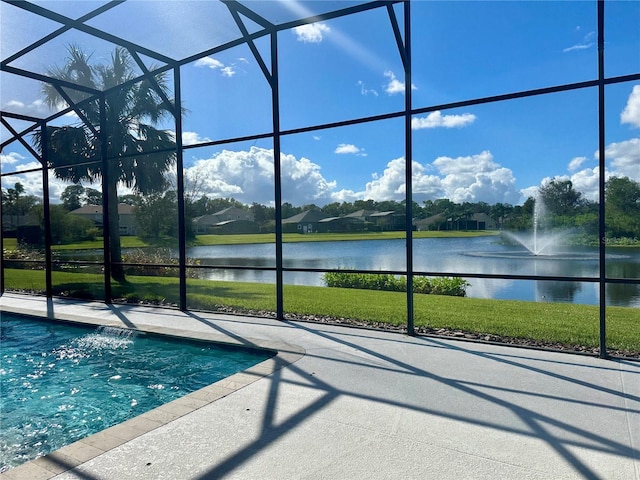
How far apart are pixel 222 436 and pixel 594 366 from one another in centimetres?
326

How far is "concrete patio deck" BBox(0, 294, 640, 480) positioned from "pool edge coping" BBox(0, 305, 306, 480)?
39mm

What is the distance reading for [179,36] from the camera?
18.7ft

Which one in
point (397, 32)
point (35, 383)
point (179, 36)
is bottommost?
point (35, 383)

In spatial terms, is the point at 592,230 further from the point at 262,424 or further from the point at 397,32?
the point at 262,424

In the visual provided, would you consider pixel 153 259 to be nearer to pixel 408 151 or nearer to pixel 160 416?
pixel 408 151

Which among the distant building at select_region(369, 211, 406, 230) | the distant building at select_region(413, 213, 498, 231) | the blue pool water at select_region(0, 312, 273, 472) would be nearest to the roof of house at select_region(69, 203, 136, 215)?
the blue pool water at select_region(0, 312, 273, 472)

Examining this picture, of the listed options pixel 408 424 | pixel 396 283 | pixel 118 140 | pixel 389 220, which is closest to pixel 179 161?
pixel 389 220

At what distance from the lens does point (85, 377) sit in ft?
14.5

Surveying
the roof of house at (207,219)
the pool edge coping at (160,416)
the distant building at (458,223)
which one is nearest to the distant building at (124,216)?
the roof of house at (207,219)

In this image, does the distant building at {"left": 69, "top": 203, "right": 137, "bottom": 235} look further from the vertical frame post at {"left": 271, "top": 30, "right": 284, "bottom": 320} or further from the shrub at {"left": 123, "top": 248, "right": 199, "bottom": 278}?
the vertical frame post at {"left": 271, "top": 30, "right": 284, "bottom": 320}

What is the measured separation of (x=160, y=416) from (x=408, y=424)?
1.63 metres

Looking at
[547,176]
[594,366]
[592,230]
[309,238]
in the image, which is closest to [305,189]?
[309,238]

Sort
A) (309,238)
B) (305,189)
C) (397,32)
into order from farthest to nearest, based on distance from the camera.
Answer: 1. (305,189)
2. (309,238)
3. (397,32)

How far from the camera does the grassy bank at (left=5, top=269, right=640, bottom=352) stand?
17.1 feet
